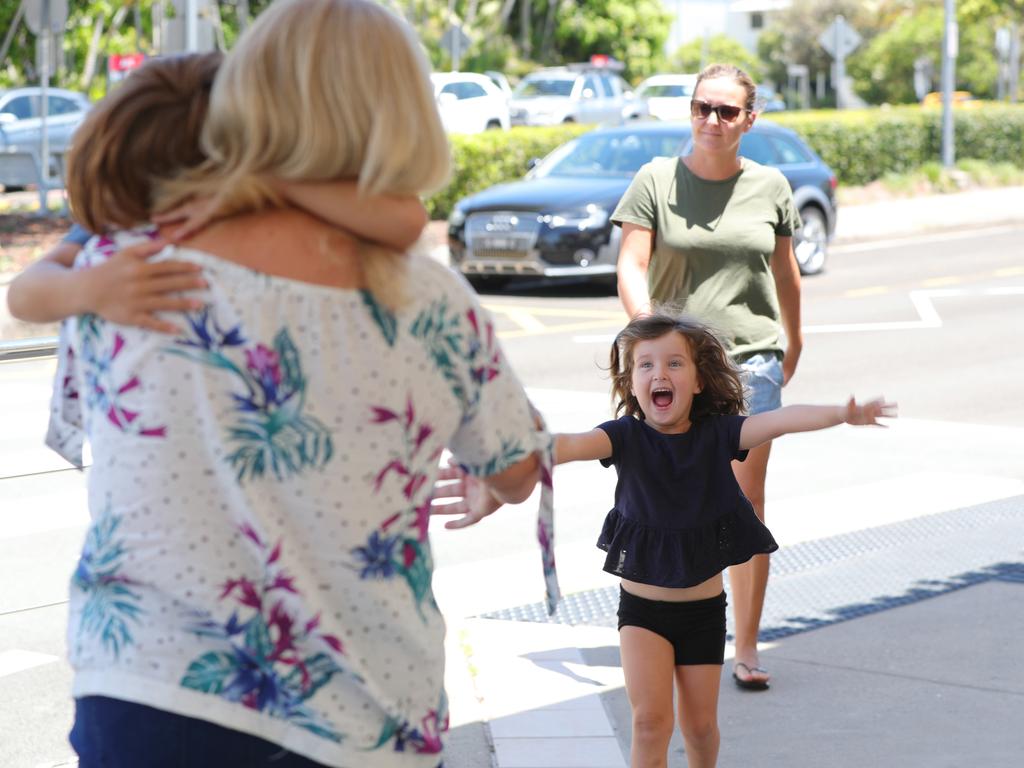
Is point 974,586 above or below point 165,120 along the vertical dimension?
below

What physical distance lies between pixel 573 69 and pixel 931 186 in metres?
21.9

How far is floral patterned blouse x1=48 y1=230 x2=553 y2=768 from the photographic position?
1.94 meters

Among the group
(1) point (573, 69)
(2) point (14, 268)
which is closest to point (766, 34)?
(1) point (573, 69)

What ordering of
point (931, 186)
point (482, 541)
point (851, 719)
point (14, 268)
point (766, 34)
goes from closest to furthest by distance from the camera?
point (851, 719) → point (482, 541) → point (14, 268) → point (931, 186) → point (766, 34)

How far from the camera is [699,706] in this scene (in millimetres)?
3764

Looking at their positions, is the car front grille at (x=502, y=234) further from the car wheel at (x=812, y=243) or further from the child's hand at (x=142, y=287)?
the child's hand at (x=142, y=287)

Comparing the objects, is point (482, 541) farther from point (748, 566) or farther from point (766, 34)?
point (766, 34)

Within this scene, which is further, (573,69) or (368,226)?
(573,69)

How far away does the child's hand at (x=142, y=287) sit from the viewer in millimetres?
1935

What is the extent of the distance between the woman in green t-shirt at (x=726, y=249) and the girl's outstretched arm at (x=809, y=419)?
3.71ft

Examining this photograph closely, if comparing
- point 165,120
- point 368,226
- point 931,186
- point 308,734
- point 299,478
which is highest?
point 165,120

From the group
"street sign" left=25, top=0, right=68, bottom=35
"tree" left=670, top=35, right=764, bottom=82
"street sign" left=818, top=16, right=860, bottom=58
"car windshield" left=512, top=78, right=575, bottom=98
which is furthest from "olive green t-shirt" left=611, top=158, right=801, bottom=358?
"tree" left=670, top=35, right=764, bottom=82

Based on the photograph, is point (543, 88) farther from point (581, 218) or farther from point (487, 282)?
point (581, 218)

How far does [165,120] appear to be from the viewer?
201 centimetres
